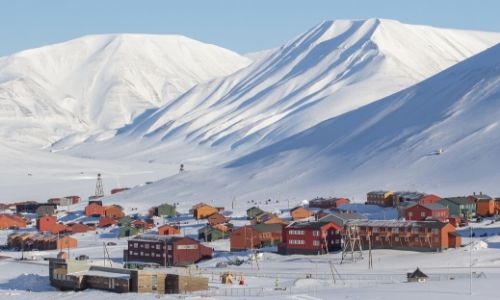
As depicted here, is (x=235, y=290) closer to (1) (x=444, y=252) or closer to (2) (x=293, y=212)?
(1) (x=444, y=252)

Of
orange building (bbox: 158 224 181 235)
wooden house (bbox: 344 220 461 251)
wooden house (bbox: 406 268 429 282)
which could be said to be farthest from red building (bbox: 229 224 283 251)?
wooden house (bbox: 406 268 429 282)

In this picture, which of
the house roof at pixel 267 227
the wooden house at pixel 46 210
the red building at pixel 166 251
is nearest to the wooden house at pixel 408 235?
the house roof at pixel 267 227

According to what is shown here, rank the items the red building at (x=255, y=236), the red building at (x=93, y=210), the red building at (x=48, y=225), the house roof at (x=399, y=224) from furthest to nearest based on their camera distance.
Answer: the red building at (x=93, y=210) < the red building at (x=48, y=225) < the red building at (x=255, y=236) < the house roof at (x=399, y=224)

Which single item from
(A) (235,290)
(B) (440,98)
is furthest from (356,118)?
(A) (235,290)

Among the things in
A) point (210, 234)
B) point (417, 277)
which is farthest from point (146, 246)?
point (417, 277)

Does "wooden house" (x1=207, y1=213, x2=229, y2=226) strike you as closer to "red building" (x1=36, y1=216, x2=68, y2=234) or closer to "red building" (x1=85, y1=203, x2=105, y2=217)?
"red building" (x1=36, y1=216, x2=68, y2=234)

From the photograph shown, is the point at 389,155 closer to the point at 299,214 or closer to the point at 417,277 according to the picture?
the point at 299,214

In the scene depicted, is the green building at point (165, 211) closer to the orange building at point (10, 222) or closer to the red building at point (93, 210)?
the red building at point (93, 210)
